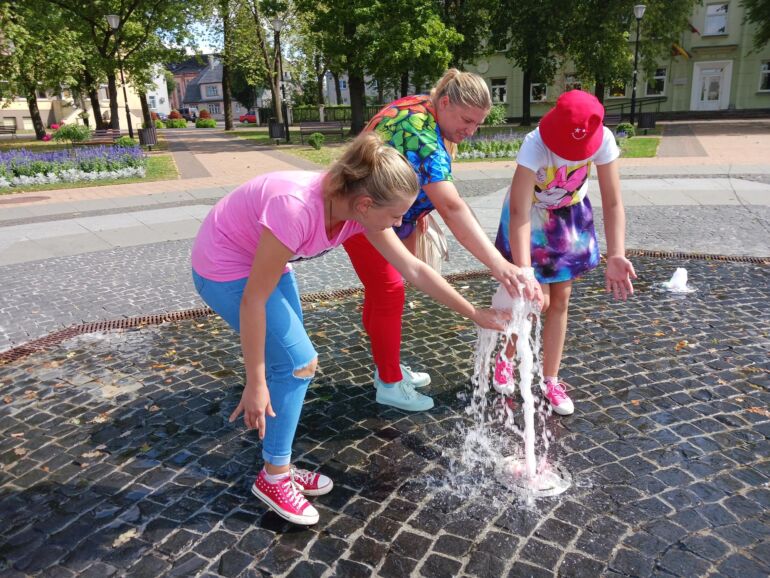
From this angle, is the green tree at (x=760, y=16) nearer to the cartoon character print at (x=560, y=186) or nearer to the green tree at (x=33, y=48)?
the green tree at (x=33, y=48)

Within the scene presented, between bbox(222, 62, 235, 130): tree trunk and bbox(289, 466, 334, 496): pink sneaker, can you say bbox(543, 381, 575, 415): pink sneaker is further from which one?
bbox(222, 62, 235, 130): tree trunk

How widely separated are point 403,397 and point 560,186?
141cm

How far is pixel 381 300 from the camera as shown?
3.14 meters

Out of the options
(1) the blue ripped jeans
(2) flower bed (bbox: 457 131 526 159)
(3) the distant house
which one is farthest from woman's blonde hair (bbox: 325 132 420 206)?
(3) the distant house

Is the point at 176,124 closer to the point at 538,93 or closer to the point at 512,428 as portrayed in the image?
the point at 538,93

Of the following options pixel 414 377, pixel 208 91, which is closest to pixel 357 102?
pixel 414 377

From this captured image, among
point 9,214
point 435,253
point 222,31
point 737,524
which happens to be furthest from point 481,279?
point 222,31

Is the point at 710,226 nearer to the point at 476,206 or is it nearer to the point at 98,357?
the point at 476,206

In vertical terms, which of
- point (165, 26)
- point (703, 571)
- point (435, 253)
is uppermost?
point (165, 26)

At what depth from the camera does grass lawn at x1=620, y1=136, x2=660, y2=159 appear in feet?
49.9

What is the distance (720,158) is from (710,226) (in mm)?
7555

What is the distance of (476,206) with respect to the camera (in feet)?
31.0

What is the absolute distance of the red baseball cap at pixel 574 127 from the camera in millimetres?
2613

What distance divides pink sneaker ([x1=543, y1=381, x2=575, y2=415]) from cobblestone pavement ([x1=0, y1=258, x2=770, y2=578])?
0.20ft
